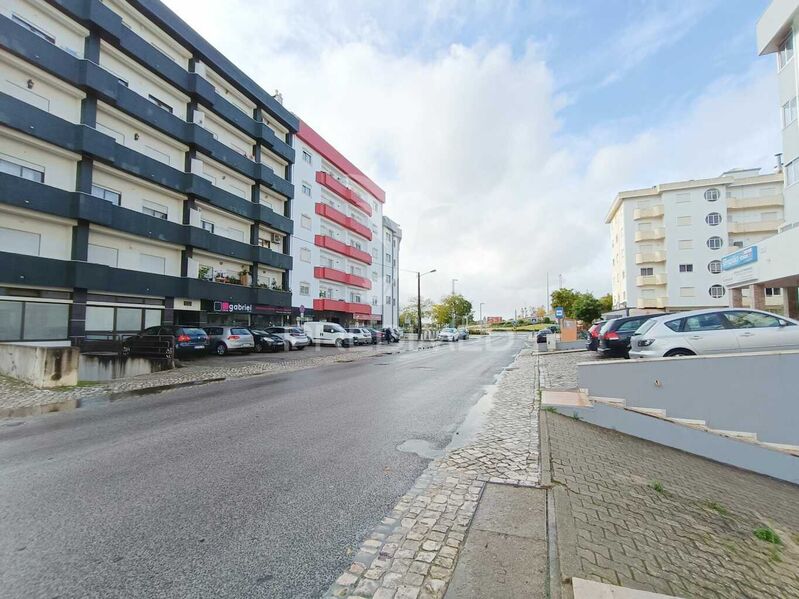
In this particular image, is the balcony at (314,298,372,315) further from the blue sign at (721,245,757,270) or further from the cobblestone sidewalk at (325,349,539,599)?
the cobblestone sidewalk at (325,349,539,599)

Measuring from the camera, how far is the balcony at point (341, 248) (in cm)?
3762

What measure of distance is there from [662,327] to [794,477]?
365 cm

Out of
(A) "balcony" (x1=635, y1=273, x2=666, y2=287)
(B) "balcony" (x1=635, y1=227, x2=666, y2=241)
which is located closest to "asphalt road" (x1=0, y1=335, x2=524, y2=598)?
(A) "balcony" (x1=635, y1=273, x2=666, y2=287)

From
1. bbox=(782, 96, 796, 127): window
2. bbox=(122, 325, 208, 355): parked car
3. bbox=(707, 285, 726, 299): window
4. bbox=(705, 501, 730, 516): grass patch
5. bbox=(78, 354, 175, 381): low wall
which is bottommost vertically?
bbox=(705, 501, 730, 516): grass patch

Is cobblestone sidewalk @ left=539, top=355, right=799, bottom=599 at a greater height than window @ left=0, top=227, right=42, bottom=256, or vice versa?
window @ left=0, top=227, right=42, bottom=256

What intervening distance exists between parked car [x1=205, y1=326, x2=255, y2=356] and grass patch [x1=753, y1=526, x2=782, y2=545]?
21.6 m

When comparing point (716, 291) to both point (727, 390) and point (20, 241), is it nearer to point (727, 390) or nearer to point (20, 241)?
point (727, 390)

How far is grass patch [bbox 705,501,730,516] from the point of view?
4.26m

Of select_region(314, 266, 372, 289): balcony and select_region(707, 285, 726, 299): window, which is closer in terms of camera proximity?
select_region(314, 266, 372, 289): balcony

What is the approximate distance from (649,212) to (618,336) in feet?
141

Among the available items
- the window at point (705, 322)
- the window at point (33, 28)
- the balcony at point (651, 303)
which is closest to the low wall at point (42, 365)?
the window at point (33, 28)

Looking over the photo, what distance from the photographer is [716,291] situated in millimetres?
44469

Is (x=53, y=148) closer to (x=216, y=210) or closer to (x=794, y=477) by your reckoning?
(x=216, y=210)

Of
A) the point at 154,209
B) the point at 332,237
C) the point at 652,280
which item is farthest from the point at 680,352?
the point at 652,280
